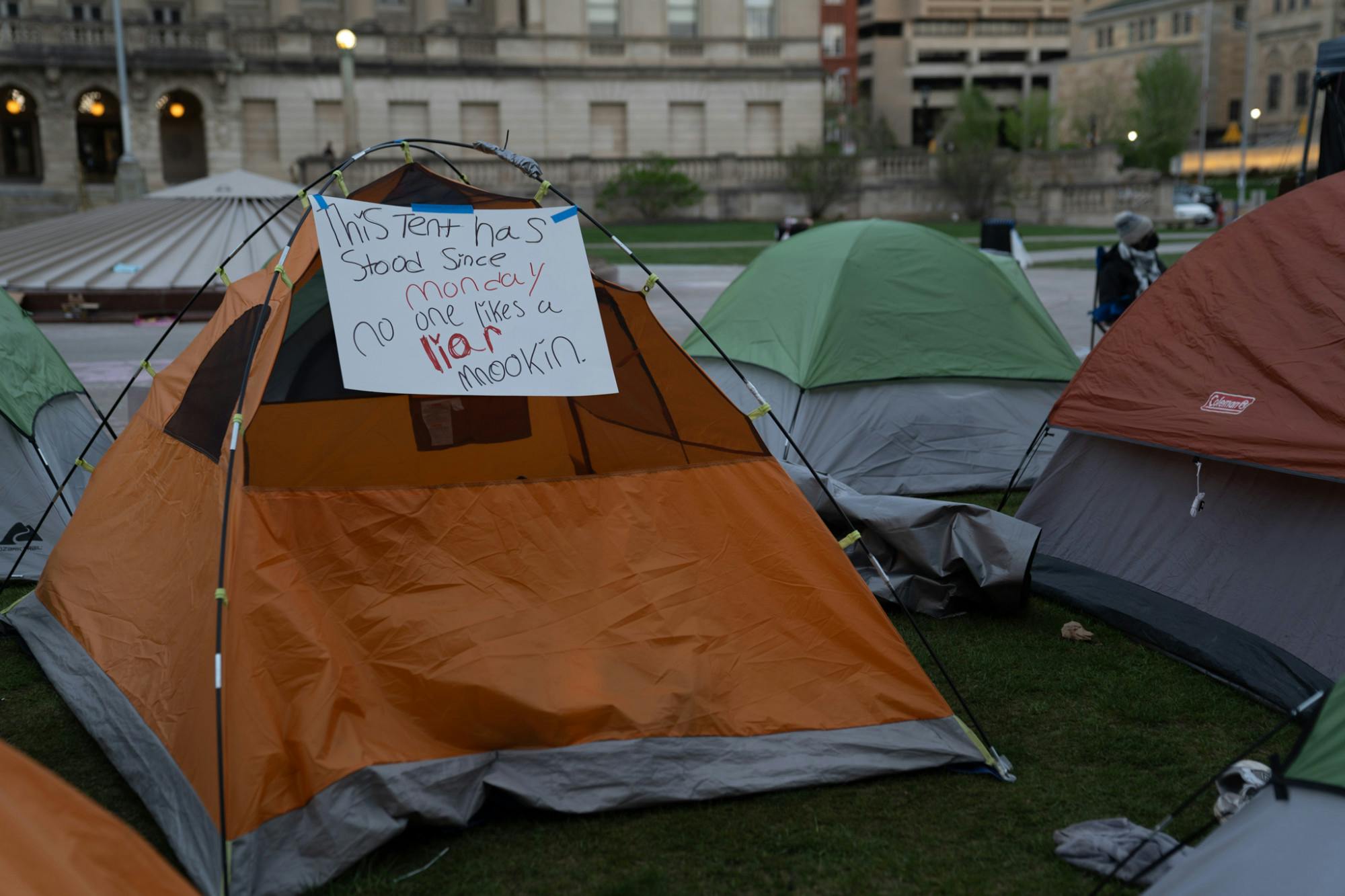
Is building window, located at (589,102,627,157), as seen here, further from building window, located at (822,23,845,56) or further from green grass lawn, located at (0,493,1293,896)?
green grass lawn, located at (0,493,1293,896)

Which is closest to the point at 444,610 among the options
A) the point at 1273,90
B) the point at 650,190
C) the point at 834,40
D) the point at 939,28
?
the point at 650,190

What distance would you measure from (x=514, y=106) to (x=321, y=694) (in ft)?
137

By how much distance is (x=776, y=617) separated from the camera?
4418 millimetres

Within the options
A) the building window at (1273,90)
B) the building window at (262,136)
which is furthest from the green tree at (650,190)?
the building window at (1273,90)

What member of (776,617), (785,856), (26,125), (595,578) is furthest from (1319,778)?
(26,125)

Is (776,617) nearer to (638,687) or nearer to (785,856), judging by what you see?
(638,687)

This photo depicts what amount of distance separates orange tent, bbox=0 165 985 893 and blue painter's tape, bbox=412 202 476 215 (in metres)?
0.14

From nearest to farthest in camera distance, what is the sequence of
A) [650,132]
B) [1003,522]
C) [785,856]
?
1. [785,856]
2. [1003,522]
3. [650,132]

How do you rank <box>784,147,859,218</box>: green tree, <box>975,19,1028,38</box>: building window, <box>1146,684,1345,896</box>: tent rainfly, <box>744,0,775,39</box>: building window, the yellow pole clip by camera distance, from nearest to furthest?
1. <box>1146,684,1345,896</box>: tent rainfly
2. the yellow pole clip
3. <box>784,147,859,218</box>: green tree
4. <box>744,0,775,39</box>: building window
5. <box>975,19,1028,38</box>: building window

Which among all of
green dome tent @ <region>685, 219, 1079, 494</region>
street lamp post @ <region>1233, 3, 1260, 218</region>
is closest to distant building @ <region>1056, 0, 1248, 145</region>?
street lamp post @ <region>1233, 3, 1260, 218</region>

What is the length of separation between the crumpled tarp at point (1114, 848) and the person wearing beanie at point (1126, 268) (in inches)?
253

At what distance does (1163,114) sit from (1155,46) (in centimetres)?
1927

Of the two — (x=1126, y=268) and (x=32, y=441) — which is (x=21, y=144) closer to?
(x=32, y=441)

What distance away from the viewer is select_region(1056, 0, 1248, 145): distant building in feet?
239
